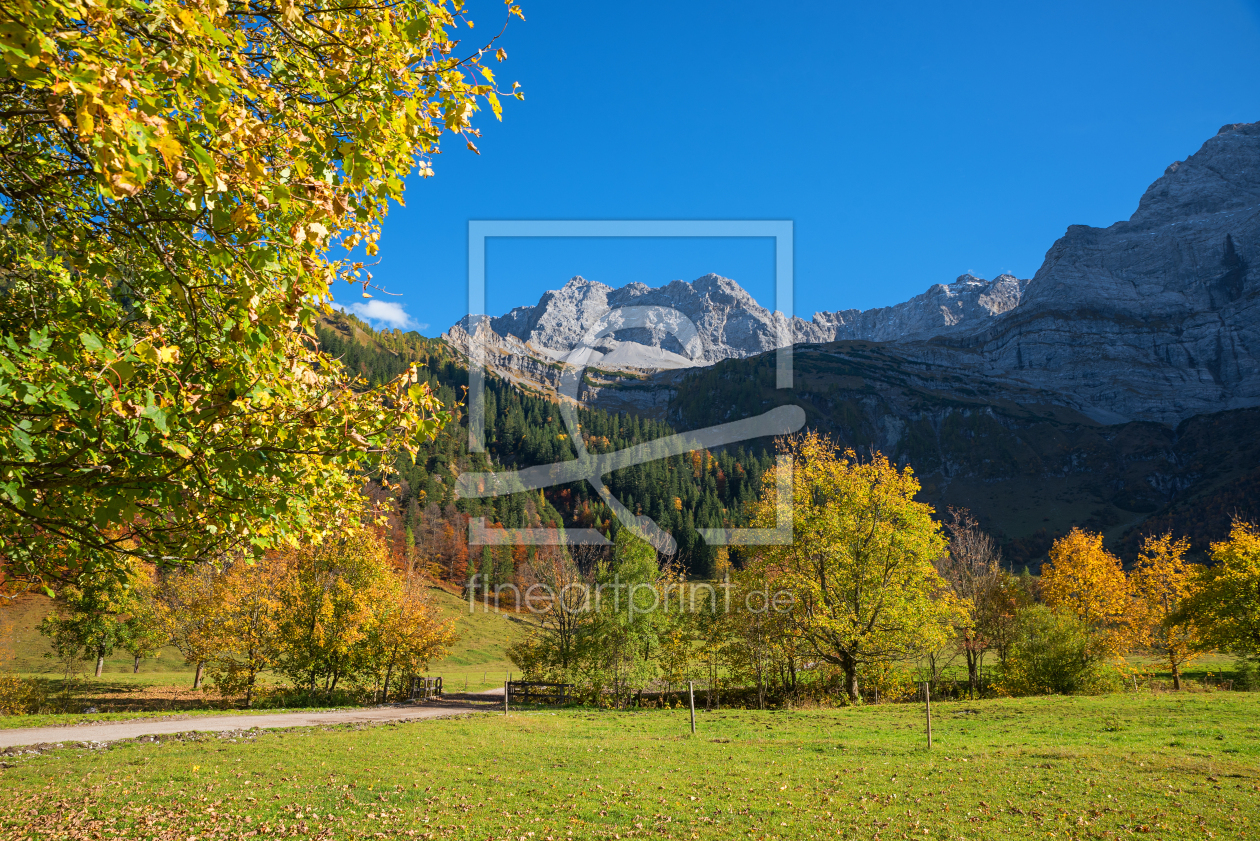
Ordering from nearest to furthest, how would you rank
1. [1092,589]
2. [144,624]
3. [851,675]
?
[851,675] → [1092,589] → [144,624]

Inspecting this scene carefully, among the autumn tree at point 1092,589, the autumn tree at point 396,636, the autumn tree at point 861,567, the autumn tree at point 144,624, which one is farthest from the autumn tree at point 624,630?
the autumn tree at point 1092,589

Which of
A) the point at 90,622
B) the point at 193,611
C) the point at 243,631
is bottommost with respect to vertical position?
the point at 90,622

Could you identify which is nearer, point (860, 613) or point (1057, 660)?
point (860, 613)

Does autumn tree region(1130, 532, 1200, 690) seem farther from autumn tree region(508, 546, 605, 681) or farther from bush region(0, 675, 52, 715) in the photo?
bush region(0, 675, 52, 715)

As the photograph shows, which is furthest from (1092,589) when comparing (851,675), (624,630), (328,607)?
(328,607)

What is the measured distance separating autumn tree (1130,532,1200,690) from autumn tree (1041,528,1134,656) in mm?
1175

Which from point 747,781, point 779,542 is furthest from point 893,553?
point 747,781

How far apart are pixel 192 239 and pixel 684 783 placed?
1274 cm

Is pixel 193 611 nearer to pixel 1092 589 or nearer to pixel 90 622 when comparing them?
pixel 90 622

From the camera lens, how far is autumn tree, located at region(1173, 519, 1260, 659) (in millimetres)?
30250

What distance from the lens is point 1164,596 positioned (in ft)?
137

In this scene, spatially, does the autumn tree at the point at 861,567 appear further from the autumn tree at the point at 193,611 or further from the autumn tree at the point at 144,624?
the autumn tree at the point at 144,624

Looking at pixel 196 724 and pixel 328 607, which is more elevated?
pixel 328 607

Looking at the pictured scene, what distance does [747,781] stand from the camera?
12820 mm
